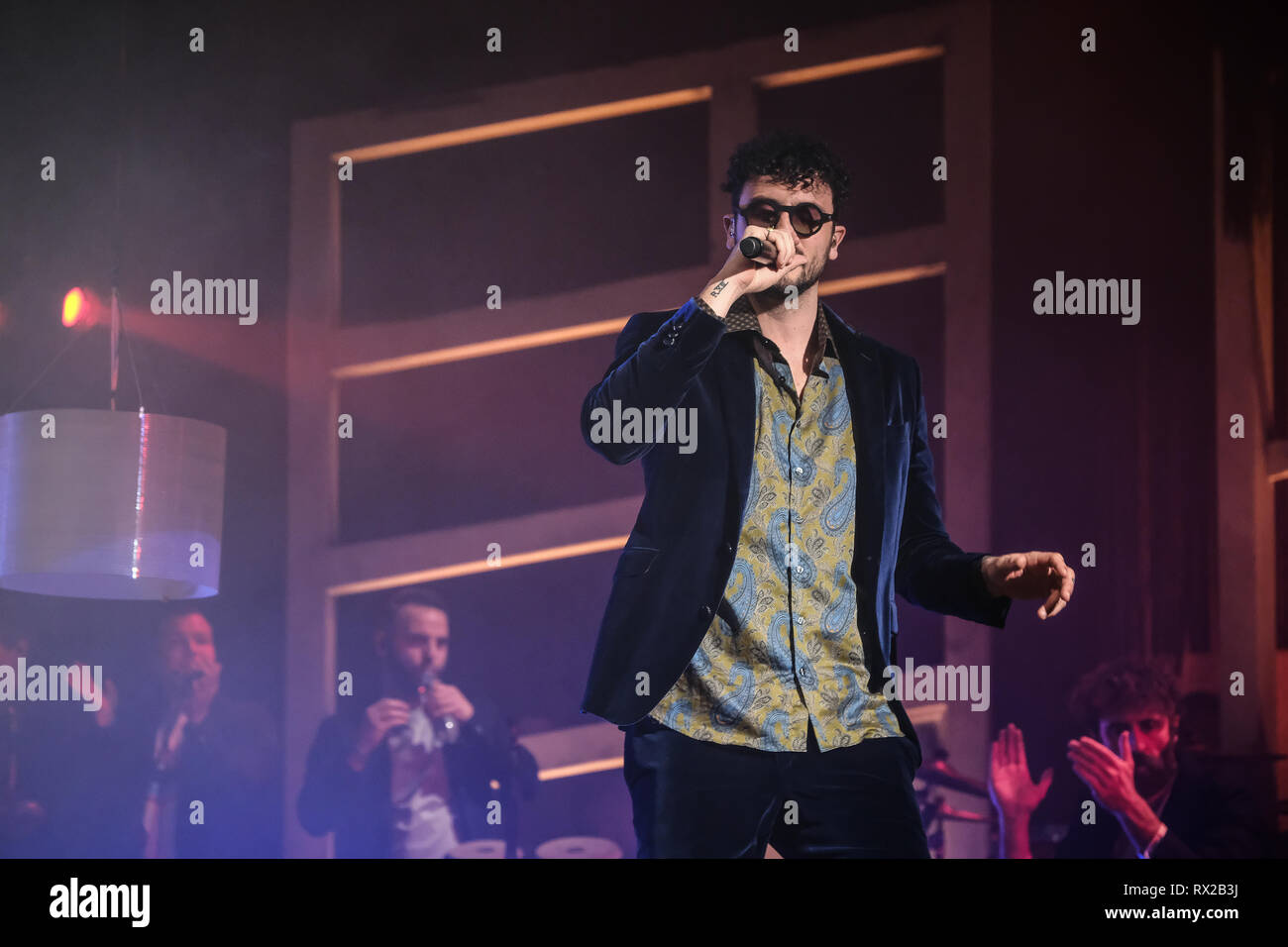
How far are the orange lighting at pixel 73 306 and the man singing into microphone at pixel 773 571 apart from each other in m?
1.90

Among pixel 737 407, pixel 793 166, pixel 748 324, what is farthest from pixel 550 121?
pixel 737 407

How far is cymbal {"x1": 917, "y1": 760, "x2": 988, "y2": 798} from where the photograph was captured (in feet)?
11.3

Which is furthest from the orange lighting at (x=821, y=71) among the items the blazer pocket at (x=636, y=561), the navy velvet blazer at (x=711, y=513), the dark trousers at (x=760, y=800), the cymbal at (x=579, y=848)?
the cymbal at (x=579, y=848)

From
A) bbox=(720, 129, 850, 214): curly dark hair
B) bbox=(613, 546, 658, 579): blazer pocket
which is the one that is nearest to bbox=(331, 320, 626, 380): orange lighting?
bbox=(720, 129, 850, 214): curly dark hair

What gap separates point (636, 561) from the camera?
244cm

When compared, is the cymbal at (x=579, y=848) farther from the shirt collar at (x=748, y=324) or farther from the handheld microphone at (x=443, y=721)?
the shirt collar at (x=748, y=324)

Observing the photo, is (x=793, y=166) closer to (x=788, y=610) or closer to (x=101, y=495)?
(x=788, y=610)

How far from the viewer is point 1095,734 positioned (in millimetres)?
3436

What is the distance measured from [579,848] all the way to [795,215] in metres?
1.75

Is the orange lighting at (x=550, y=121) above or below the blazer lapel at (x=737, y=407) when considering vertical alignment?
above

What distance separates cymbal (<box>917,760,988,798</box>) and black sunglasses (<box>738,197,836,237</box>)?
5.23 ft

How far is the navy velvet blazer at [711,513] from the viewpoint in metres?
2.37

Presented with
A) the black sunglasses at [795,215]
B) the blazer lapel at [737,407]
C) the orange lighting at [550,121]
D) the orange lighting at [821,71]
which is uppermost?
the orange lighting at [821,71]
